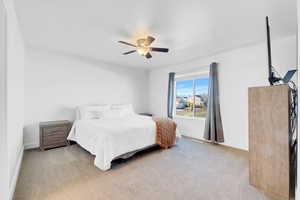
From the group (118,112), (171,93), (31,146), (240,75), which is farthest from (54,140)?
(240,75)

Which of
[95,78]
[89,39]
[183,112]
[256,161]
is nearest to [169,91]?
[183,112]

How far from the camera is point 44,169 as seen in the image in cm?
243

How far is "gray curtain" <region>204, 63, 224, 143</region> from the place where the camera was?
11.8 ft

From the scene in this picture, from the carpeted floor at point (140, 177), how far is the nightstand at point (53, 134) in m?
0.19

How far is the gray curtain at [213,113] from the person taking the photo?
3.60m

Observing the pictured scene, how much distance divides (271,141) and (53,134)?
404 centimetres

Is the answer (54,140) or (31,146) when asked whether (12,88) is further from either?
(31,146)

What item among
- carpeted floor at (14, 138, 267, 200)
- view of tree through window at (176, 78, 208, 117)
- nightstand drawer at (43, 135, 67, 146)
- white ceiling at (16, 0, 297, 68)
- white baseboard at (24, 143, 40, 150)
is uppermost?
white ceiling at (16, 0, 297, 68)

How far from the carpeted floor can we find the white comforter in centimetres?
22

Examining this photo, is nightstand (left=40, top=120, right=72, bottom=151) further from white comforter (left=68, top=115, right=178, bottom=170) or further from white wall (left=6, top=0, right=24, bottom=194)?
white wall (left=6, top=0, right=24, bottom=194)

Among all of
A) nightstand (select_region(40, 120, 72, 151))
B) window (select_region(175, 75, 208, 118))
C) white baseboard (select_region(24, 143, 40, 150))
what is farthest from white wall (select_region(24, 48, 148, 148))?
window (select_region(175, 75, 208, 118))

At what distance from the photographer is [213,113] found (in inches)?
143

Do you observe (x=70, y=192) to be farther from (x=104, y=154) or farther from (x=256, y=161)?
(x=256, y=161)

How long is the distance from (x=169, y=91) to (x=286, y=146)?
11.2 ft
